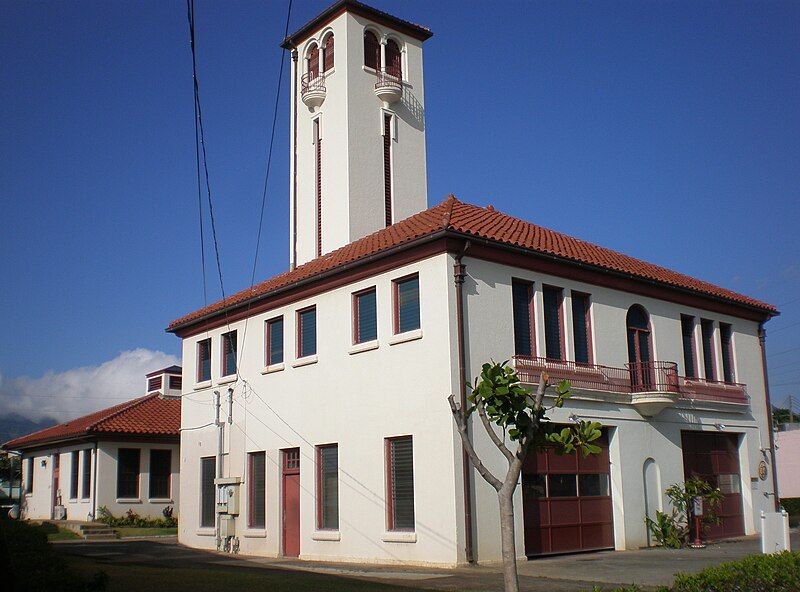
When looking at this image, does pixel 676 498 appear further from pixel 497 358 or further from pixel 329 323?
pixel 329 323

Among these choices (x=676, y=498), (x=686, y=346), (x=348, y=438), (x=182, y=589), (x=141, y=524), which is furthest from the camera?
(x=141, y=524)

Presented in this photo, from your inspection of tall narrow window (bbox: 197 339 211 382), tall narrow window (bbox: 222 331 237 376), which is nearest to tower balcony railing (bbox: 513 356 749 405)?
tall narrow window (bbox: 222 331 237 376)

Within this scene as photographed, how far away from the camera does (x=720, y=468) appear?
82.3 feet

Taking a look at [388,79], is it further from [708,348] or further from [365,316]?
[708,348]

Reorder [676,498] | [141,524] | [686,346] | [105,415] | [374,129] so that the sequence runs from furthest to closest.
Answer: [105,415]
[141,524]
[374,129]
[686,346]
[676,498]

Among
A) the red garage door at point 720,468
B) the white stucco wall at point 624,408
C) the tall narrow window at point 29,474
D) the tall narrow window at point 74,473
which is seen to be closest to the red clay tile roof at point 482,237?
the white stucco wall at point 624,408

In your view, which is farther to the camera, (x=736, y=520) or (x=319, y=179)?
(x=319, y=179)

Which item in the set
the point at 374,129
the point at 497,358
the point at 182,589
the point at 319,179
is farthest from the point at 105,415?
the point at 182,589

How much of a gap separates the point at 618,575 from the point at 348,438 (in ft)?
23.8

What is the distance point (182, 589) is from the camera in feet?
42.1

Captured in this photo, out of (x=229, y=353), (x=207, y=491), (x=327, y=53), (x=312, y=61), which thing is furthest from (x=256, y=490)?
(x=312, y=61)

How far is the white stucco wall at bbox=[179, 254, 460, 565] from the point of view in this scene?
59.4 ft

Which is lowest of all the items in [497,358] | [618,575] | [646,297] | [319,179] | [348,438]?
[618,575]

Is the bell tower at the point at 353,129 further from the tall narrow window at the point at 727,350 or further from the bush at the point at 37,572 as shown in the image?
the bush at the point at 37,572
